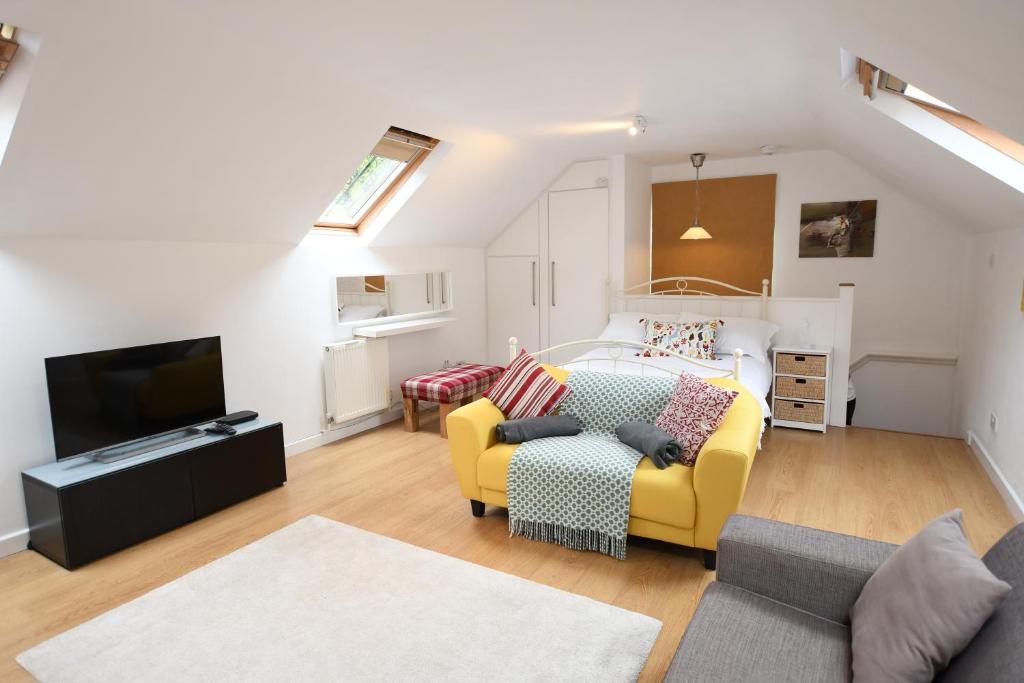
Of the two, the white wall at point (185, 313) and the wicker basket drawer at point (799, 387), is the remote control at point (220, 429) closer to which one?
the white wall at point (185, 313)

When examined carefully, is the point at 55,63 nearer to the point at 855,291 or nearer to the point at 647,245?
the point at 647,245

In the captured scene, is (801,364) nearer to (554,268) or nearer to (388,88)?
(554,268)

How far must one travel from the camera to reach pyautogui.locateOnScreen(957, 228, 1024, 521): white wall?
3.29 m

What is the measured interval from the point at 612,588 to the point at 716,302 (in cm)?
333

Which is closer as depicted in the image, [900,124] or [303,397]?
[900,124]

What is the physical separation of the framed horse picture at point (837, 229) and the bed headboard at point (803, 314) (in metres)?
0.47

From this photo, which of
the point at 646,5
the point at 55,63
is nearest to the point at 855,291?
the point at 646,5

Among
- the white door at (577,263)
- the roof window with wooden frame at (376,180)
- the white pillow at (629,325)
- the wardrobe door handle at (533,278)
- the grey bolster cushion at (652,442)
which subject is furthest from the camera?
the wardrobe door handle at (533,278)

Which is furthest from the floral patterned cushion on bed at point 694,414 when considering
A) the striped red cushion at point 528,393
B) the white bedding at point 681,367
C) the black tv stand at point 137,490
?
the black tv stand at point 137,490

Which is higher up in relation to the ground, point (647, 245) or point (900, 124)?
point (900, 124)

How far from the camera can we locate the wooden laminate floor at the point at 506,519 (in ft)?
8.59

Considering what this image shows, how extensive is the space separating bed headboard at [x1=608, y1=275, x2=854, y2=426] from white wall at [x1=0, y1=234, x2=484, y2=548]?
237 centimetres

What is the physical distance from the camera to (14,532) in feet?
10.0

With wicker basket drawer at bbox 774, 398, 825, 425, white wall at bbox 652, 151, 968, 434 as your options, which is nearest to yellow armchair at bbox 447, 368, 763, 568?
wicker basket drawer at bbox 774, 398, 825, 425
